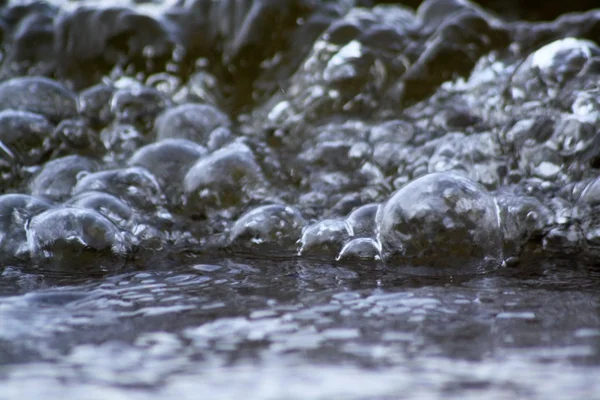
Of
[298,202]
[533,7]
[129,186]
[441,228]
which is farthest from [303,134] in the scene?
[533,7]

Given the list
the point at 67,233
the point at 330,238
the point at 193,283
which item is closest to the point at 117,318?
the point at 193,283

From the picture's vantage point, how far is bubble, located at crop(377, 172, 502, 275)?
131 cm

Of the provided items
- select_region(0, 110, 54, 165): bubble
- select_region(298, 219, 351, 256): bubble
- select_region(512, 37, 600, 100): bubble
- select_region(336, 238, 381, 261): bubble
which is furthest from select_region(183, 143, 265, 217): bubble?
select_region(512, 37, 600, 100): bubble

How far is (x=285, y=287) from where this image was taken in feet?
4.02

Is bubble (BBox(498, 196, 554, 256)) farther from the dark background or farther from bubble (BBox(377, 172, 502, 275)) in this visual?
the dark background

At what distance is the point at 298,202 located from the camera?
1757mm

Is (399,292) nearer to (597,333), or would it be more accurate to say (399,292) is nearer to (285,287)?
(285,287)

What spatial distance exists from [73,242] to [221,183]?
16.7 inches

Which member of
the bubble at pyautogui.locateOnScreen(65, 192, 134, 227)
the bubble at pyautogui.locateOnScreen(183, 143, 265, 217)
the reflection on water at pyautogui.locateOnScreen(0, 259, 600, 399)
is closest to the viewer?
the reflection on water at pyautogui.locateOnScreen(0, 259, 600, 399)

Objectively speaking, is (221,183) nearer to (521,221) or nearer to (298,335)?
(521,221)

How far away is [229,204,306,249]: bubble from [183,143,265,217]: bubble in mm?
178

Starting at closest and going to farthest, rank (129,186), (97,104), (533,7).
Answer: (129,186)
(97,104)
(533,7)

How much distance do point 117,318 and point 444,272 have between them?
60 cm

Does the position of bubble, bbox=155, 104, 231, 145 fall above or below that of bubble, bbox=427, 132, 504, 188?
above
